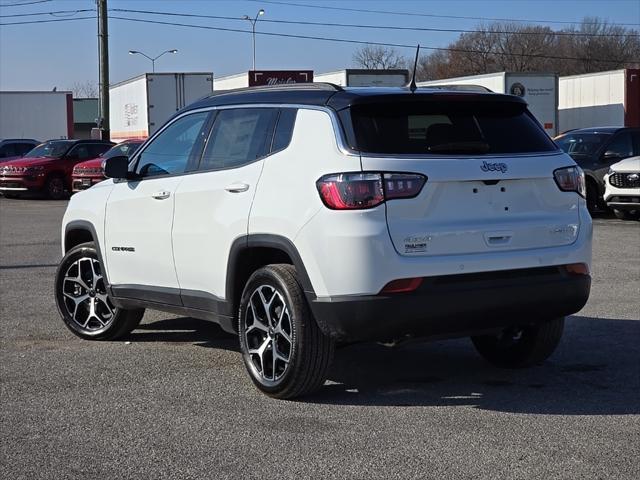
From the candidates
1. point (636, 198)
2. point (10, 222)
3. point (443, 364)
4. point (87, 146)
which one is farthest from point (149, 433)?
point (87, 146)

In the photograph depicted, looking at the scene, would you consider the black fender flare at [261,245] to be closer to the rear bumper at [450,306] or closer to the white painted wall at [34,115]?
the rear bumper at [450,306]

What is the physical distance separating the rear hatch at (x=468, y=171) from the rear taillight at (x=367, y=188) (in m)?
0.04

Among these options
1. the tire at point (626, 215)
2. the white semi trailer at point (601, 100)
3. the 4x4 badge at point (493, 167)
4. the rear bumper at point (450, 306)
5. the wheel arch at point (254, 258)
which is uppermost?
the white semi trailer at point (601, 100)

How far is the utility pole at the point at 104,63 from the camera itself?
131 feet

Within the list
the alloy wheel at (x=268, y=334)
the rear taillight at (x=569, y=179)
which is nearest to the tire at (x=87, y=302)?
the alloy wheel at (x=268, y=334)

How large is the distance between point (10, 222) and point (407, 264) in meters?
15.8

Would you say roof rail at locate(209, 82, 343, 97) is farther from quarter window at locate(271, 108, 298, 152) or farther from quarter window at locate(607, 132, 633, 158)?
quarter window at locate(607, 132, 633, 158)

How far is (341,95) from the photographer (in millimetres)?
5820

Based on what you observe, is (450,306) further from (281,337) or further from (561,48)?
(561,48)

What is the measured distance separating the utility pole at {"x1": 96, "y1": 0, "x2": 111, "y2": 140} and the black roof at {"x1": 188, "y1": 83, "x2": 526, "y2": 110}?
110 feet

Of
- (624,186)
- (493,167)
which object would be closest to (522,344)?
(493,167)

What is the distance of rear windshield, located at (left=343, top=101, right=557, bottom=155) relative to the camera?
5660mm

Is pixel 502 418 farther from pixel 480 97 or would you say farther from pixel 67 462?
pixel 67 462

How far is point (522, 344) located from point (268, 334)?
183 cm
